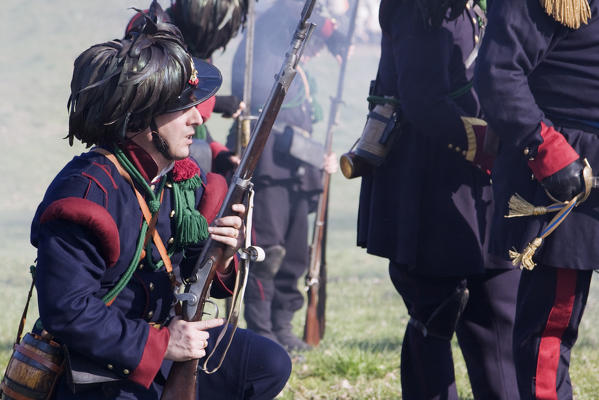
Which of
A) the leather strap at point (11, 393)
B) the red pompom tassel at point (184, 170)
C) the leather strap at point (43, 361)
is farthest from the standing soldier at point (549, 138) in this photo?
the leather strap at point (11, 393)

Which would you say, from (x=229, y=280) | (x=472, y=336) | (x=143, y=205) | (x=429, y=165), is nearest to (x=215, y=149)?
(x=429, y=165)

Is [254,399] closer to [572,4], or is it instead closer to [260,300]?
[572,4]

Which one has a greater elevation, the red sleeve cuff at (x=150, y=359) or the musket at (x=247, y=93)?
the musket at (x=247, y=93)

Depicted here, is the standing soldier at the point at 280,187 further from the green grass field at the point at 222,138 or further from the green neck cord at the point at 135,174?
the green neck cord at the point at 135,174

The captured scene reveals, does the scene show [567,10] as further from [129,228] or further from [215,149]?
[215,149]

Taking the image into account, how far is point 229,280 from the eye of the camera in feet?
10.3

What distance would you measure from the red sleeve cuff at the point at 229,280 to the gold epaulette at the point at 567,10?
4.76 feet

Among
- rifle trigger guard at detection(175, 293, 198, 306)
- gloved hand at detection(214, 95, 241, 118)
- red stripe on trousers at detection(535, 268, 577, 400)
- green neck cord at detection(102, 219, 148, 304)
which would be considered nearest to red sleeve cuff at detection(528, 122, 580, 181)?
red stripe on trousers at detection(535, 268, 577, 400)

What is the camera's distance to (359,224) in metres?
3.87

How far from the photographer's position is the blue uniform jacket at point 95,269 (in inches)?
97.7

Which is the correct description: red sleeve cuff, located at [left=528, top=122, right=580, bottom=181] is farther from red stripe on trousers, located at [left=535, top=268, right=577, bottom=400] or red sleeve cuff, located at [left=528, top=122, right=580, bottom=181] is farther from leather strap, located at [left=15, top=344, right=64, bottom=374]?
leather strap, located at [left=15, top=344, right=64, bottom=374]

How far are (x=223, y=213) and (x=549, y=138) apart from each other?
47.6 inches

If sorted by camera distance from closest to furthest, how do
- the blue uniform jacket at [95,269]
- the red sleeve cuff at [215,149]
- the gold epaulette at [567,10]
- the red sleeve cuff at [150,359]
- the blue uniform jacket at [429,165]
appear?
1. the blue uniform jacket at [95,269]
2. the red sleeve cuff at [150,359]
3. the gold epaulette at [567,10]
4. the blue uniform jacket at [429,165]
5. the red sleeve cuff at [215,149]

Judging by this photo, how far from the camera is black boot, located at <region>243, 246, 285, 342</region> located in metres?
6.16
